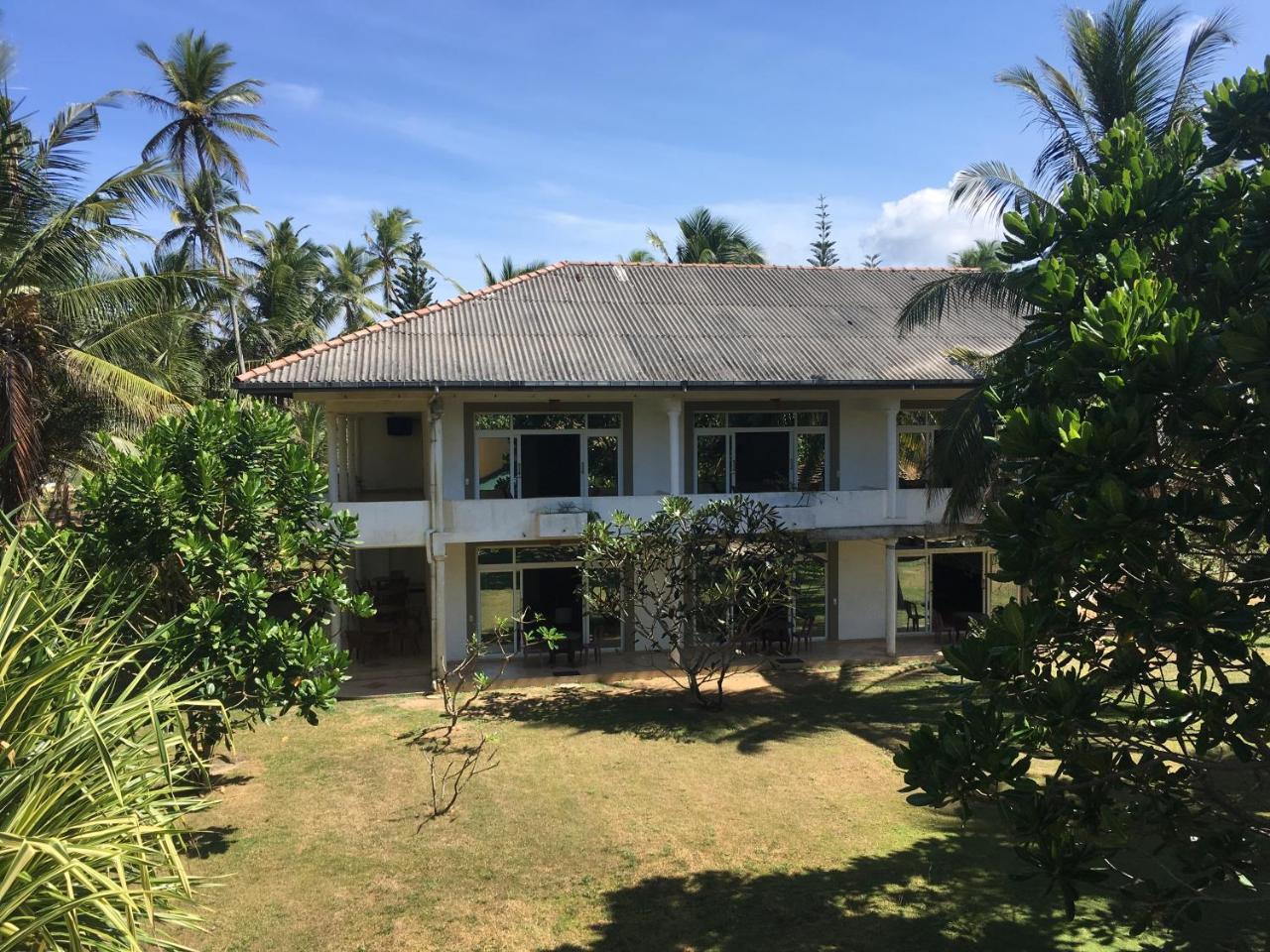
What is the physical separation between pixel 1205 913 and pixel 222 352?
1123 inches

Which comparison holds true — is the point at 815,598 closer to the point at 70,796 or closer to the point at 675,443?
the point at 675,443

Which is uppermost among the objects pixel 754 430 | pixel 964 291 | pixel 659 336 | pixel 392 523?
pixel 964 291

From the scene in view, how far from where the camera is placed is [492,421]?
1592 centimetres

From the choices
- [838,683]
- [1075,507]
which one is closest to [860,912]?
[1075,507]

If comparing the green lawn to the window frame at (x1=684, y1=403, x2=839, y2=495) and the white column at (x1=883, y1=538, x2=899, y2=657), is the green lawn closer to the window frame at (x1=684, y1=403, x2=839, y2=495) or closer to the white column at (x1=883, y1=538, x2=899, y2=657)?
the white column at (x1=883, y1=538, x2=899, y2=657)

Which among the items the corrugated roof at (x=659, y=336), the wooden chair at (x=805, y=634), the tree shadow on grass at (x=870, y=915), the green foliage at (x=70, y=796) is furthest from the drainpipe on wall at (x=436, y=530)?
the green foliage at (x=70, y=796)

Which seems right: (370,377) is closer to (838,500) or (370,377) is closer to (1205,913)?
(838,500)

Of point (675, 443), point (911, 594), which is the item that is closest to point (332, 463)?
point (675, 443)

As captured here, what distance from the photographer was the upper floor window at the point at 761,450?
17.0 meters

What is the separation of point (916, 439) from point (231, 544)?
13747mm

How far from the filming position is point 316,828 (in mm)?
9000

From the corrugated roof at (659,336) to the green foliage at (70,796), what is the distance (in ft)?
32.1

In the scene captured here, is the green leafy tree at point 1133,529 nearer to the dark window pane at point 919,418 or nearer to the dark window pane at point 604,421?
the dark window pane at point 604,421

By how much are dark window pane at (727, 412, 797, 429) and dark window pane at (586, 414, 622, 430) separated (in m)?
2.23
